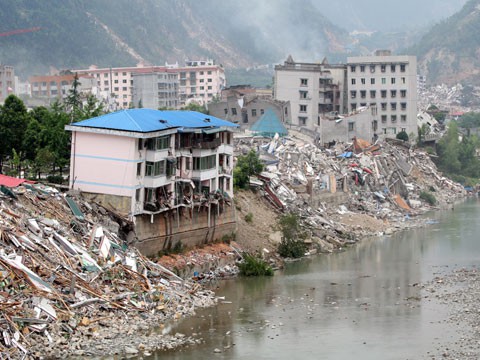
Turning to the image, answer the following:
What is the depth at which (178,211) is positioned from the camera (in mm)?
32562

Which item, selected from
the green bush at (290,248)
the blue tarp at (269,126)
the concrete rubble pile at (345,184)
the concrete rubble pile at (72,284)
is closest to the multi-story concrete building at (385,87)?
the concrete rubble pile at (345,184)

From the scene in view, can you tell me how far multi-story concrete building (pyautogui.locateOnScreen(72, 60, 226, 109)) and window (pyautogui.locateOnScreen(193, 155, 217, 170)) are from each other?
4967 cm

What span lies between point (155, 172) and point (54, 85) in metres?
52.6

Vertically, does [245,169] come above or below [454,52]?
below

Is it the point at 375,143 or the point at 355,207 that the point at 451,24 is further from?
the point at 355,207

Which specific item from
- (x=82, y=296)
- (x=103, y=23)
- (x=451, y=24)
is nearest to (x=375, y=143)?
(x=82, y=296)

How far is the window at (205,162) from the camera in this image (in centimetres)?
3369

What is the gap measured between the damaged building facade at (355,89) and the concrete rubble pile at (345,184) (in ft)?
17.0

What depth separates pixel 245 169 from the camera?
132ft

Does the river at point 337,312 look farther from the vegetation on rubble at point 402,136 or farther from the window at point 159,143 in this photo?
the vegetation on rubble at point 402,136

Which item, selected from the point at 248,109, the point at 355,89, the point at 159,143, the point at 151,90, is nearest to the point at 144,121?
the point at 159,143

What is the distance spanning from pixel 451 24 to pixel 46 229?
11624 centimetres

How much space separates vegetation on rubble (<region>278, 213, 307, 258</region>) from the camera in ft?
120

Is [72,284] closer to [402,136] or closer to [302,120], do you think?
[302,120]
